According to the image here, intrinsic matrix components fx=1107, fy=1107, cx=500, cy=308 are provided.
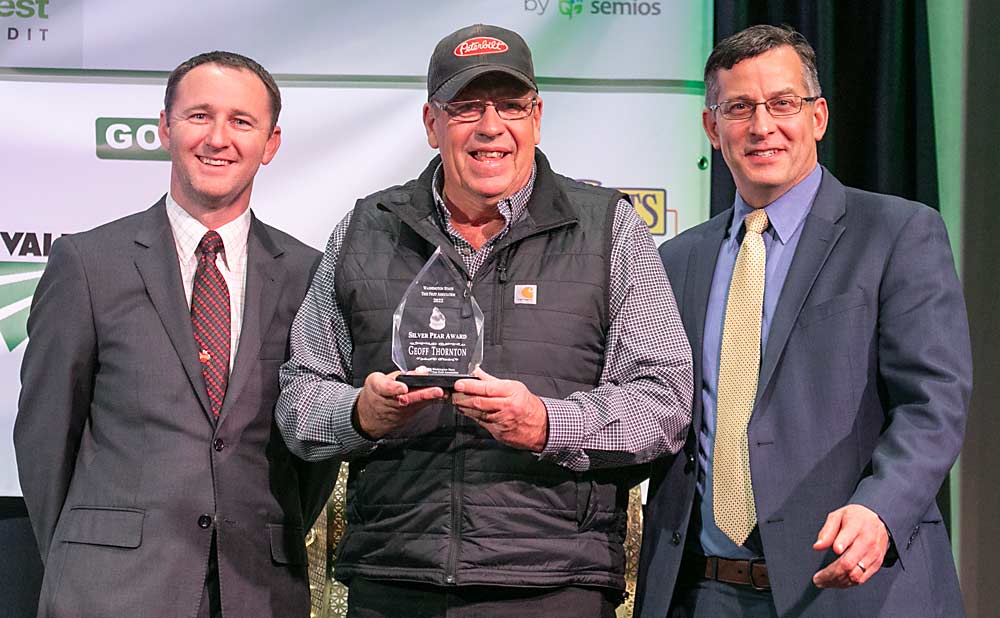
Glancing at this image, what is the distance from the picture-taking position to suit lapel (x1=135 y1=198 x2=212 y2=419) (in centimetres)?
245

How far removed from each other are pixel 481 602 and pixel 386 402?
1.44 ft

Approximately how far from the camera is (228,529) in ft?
7.91

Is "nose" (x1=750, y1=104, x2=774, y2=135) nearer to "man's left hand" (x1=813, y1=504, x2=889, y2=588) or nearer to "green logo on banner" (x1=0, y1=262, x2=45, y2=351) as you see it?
"man's left hand" (x1=813, y1=504, x2=889, y2=588)

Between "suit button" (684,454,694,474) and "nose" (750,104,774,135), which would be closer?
"suit button" (684,454,694,474)

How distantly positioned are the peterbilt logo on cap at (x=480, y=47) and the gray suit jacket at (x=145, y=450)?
75 cm

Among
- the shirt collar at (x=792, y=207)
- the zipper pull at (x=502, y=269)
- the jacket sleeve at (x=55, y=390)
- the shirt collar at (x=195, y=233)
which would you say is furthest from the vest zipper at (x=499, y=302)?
the jacket sleeve at (x=55, y=390)

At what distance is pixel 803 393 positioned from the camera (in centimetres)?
225

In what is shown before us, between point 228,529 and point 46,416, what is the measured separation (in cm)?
48

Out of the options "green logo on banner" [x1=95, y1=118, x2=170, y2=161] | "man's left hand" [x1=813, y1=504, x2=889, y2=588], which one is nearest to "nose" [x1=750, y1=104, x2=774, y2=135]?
"man's left hand" [x1=813, y1=504, x2=889, y2=588]

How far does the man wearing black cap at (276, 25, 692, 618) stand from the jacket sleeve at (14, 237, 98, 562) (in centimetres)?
48

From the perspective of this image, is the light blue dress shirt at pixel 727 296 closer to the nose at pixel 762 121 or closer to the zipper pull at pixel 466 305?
the nose at pixel 762 121

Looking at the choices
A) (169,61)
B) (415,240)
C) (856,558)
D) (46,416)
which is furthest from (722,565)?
→ (169,61)

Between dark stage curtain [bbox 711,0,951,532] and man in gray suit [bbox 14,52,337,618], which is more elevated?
dark stage curtain [bbox 711,0,951,532]

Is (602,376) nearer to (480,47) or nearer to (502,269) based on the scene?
(502,269)
